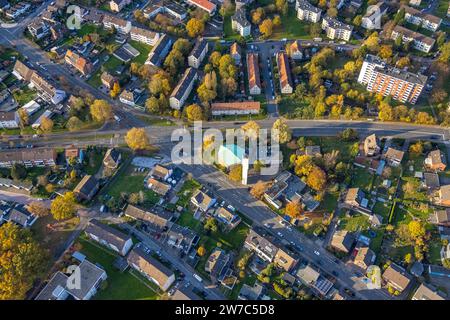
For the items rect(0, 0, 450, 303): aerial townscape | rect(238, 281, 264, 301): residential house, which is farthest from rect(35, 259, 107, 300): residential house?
rect(238, 281, 264, 301): residential house

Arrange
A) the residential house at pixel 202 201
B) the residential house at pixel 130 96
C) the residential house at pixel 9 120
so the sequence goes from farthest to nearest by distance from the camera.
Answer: the residential house at pixel 130 96 → the residential house at pixel 9 120 → the residential house at pixel 202 201

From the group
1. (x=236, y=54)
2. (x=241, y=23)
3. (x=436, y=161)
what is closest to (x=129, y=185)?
(x=236, y=54)

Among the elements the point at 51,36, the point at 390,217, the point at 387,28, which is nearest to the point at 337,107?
the point at 390,217

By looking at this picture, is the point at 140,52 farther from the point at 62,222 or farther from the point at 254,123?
the point at 62,222

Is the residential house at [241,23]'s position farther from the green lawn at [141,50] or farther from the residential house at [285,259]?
the residential house at [285,259]

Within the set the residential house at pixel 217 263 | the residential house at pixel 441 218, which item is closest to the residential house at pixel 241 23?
the residential house at pixel 217 263

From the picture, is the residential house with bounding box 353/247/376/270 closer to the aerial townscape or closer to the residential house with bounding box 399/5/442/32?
the aerial townscape

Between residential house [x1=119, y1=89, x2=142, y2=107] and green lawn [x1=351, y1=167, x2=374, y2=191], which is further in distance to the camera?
residential house [x1=119, y1=89, x2=142, y2=107]
